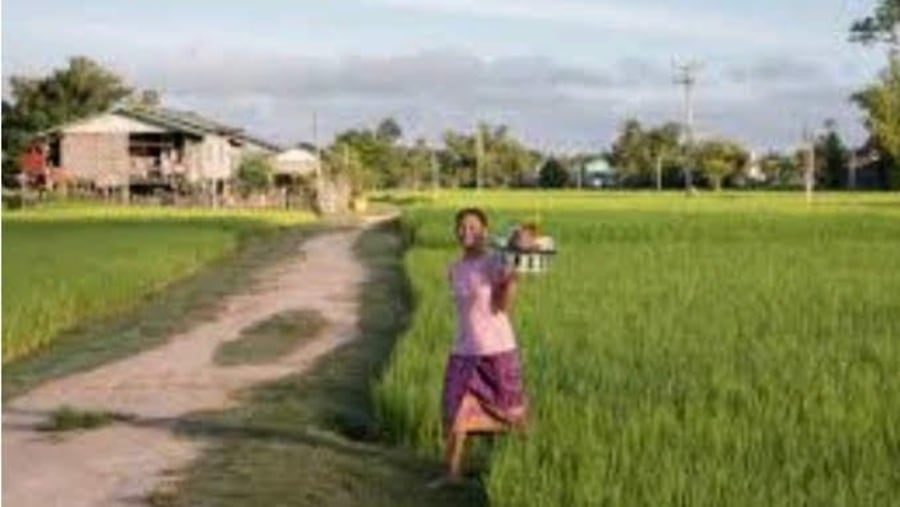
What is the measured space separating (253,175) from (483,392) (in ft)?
260

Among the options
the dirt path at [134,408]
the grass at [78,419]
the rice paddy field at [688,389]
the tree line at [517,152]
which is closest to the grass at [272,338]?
the dirt path at [134,408]

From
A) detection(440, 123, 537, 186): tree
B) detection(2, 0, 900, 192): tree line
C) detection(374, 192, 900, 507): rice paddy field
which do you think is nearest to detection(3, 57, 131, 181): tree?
detection(2, 0, 900, 192): tree line

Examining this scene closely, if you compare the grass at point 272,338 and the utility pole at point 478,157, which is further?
the utility pole at point 478,157

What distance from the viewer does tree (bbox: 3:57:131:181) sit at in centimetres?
9712

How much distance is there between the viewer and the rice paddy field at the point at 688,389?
7.70m

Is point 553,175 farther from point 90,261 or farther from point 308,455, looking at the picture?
point 308,455

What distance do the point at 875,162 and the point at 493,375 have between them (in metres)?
112

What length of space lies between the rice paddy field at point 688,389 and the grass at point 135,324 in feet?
9.51

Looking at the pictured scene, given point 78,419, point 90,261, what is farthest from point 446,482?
point 90,261

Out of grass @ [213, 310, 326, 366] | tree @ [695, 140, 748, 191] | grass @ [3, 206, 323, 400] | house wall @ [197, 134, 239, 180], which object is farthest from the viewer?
tree @ [695, 140, 748, 191]

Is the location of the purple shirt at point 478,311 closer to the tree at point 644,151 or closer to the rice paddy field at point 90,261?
the rice paddy field at point 90,261

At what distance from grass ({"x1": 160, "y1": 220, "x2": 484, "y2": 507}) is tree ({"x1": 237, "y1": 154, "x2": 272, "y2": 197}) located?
232 ft

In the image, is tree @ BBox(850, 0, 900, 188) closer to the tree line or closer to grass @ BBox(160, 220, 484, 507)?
the tree line

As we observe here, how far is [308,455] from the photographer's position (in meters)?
10.8
